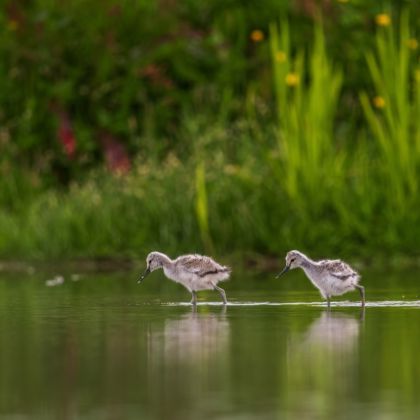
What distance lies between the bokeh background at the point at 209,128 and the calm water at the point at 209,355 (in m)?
3.52

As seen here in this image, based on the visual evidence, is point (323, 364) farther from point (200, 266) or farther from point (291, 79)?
point (291, 79)

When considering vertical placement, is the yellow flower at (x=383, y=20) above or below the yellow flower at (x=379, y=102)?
above

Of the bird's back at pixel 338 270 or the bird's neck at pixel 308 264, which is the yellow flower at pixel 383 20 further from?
the bird's back at pixel 338 270

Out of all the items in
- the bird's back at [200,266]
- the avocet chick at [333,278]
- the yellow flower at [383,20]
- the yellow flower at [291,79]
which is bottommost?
the avocet chick at [333,278]

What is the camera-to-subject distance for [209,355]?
869 centimetres

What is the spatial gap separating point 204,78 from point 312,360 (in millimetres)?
12827

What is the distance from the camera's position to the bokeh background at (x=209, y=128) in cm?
1741

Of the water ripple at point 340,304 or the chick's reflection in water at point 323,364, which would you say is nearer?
the chick's reflection in water at point 323,364

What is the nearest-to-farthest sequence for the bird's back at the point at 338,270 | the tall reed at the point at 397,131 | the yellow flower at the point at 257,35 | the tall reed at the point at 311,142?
1. the bird's back at the point at 338,270
2. the tall reed at the point at 397,131
3. the tall reed at the point at 311,142
4. the yellow flower at the point at 257,35

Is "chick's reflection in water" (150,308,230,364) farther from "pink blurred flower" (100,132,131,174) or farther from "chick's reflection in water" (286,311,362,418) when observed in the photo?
"pink blurred flower" (100,132,131,174)

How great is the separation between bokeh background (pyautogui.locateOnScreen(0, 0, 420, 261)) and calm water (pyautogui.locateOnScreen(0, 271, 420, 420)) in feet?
11.5

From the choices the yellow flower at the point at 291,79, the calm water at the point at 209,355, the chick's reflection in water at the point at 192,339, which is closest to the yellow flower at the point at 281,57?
the yellow flower at the point at 291,79

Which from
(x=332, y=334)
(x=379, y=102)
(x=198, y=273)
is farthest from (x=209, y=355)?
(x=379, y=102)

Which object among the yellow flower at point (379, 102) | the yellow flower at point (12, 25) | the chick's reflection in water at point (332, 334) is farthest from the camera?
the yellow flower at point (12, 25)
